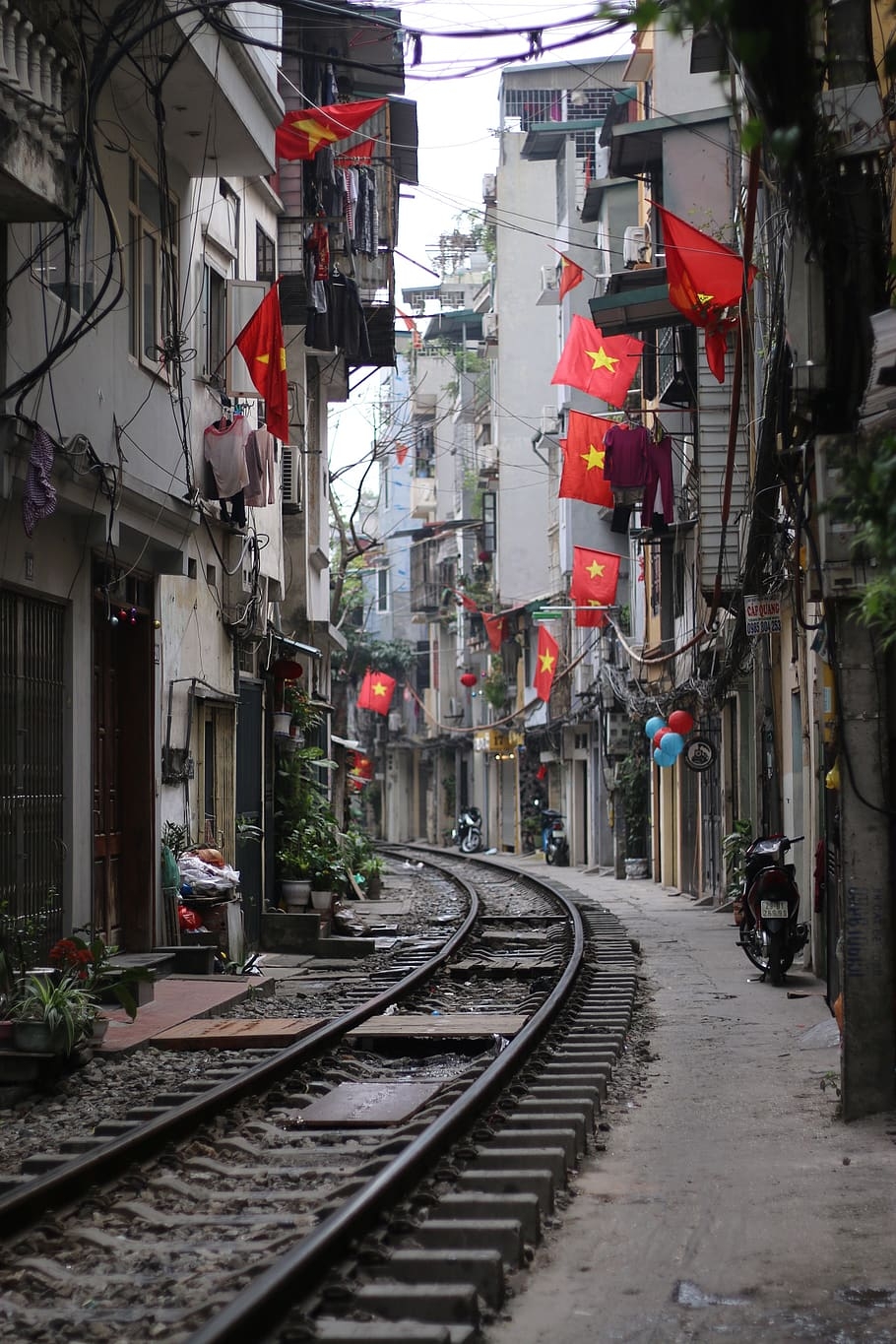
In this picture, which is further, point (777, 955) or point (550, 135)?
point (550, 135)

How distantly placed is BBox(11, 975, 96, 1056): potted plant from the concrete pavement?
3.17 meters

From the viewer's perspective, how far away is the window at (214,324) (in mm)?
17656

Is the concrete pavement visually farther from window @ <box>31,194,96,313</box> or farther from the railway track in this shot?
window @ <box>31,194,96,313</box>

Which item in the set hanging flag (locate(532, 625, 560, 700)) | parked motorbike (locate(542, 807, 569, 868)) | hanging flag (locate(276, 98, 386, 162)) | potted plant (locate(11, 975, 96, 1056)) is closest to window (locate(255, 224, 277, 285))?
hanging flag (locate(276, 98, 386, 162))

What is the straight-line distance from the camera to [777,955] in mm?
15203

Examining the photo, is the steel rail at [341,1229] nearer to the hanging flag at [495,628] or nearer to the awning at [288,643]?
the awning at [288,643]

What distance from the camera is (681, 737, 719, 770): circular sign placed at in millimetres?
26219

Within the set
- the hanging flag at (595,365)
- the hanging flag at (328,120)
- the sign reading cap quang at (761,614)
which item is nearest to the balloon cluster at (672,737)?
the hanging flag at (595,365)

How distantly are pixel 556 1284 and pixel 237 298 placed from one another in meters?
14.2

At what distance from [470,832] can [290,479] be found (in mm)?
31094

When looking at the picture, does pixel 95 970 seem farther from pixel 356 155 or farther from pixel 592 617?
pixel 592 617

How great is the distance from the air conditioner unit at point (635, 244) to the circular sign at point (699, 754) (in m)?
9.05

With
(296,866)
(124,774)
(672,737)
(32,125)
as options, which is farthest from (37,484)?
(672,737)

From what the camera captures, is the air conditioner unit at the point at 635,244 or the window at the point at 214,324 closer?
the window at the point at 214,324
